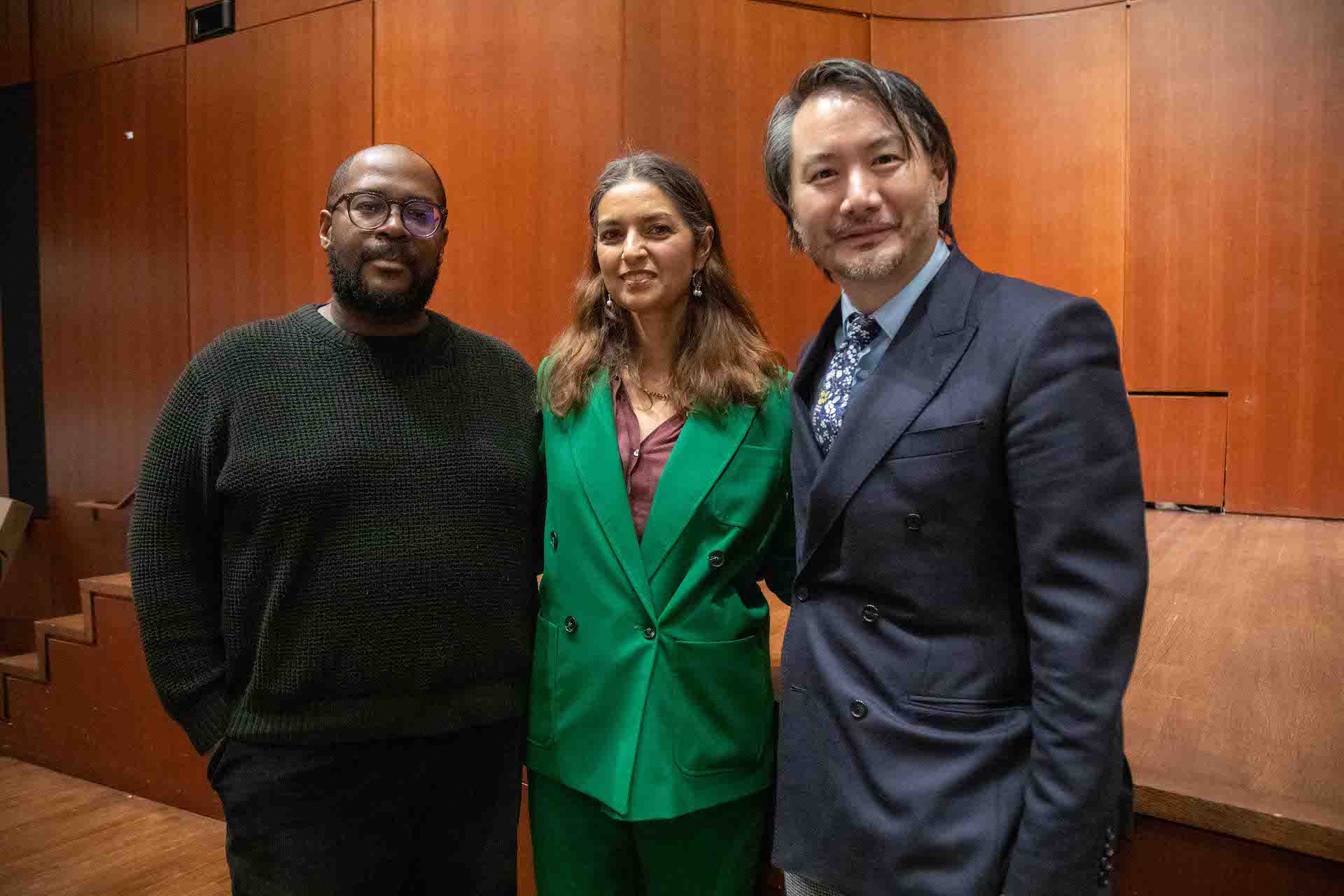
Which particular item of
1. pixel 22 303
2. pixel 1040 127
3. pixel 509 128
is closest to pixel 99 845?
pixel 509 128

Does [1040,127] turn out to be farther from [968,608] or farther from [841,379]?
[968,608]

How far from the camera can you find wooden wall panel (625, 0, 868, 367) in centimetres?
353

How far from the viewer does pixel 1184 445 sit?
15.3ft

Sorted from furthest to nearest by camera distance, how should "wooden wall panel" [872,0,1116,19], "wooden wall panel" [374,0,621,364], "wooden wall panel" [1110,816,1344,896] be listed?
"wooden wall panel" [872,0,1116,19], "wooden wall panel" [374,0,621,364], "wooden wall panel" [1110,816,1344,896]

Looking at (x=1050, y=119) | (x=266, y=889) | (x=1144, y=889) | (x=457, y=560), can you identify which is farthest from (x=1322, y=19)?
(x=266, y=889)

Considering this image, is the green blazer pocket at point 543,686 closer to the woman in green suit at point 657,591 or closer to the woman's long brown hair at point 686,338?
the woman in green suit at point 657,591

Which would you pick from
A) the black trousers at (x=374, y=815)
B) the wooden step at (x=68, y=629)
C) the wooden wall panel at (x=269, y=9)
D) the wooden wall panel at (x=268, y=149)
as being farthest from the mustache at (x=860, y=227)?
the wooden wall panel at (x=269, y=9)

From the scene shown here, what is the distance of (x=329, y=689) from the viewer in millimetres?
1279

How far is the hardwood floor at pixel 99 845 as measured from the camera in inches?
95.7

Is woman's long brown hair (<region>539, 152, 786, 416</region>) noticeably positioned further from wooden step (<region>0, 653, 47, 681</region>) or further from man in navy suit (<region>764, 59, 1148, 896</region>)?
wooden step (<region>0, 653, 47, 681</region>)

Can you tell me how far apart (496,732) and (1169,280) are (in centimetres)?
439

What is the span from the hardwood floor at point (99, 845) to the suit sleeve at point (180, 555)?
4.70 feet

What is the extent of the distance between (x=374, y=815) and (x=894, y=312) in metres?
0.98

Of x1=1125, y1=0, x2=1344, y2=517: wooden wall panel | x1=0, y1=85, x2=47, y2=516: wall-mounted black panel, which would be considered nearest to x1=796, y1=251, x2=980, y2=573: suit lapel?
x1=1125, y1=0, x2=1344, y2=517: wooden wall panel
